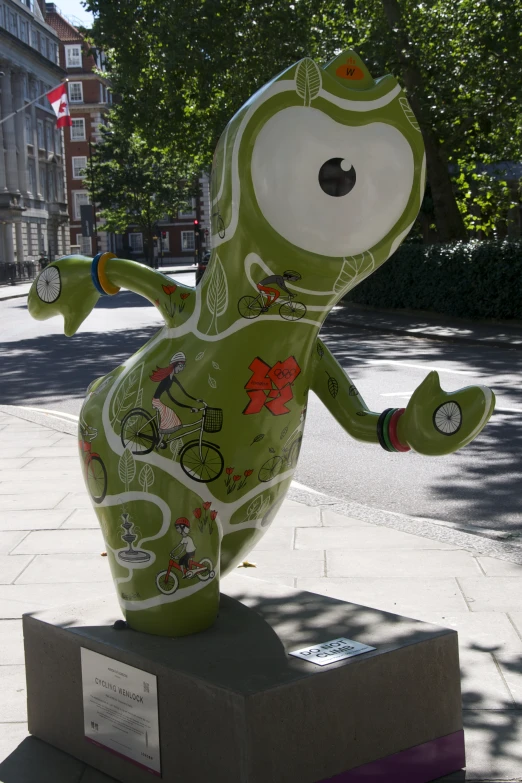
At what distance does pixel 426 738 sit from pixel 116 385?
1.51 m

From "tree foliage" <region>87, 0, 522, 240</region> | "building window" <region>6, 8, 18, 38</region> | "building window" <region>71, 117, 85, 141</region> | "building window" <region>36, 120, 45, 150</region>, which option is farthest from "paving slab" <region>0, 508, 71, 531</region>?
"building window" <region>71, 117, 85, 141</region>

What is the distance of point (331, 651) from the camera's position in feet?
9.20

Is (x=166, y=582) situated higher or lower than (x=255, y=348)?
lower

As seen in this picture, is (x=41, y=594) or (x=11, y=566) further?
(x=11, y=566)

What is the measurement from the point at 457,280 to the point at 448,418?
18.6 meters

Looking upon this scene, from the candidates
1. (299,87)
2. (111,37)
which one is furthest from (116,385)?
(111,37)

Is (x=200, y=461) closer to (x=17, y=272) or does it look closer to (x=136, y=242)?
(x=17, y=272)

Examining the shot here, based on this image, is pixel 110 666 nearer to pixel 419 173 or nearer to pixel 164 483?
pixel 164 483

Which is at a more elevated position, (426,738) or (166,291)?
(166,291)

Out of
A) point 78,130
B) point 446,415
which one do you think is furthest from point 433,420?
point 78,130

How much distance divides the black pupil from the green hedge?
1706cm

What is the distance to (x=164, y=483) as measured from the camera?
2.78m

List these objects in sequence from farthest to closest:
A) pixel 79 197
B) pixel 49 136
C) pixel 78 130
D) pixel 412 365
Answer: pixel 79 197, pixel 78 130, pixel 49 136, pixel 412 365

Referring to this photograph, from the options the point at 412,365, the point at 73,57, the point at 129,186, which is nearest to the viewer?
the point at 412,365
